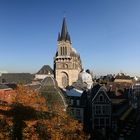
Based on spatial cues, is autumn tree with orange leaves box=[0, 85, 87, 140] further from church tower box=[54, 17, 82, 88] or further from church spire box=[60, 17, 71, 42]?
church spire box=[60, 17, 71, 42]

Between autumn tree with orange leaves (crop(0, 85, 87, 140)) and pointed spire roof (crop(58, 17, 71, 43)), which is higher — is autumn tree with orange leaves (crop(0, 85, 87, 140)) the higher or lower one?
the lower one

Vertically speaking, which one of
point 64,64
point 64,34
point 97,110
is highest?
point 64,34

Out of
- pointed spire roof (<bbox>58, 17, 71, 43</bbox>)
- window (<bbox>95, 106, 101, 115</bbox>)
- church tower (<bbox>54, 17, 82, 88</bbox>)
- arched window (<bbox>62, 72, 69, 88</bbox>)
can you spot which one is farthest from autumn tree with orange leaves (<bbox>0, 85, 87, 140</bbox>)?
pointed spire roof (<bbox>58, 17, 71, 43</bbox>)

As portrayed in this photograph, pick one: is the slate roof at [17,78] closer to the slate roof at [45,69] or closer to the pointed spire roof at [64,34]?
the slate roof at [45,69]

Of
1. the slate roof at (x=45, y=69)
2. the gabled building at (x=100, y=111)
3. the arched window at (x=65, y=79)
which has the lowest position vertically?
the gabled building at (x=100, y=111)

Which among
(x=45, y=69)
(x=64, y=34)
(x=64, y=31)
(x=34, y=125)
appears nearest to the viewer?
(x=34, y=125)

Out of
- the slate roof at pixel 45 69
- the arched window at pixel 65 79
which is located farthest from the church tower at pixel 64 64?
the slate roof at pixel 45 69

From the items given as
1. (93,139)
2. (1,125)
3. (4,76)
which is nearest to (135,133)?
(93,139)

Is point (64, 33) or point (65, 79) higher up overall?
point (64, 33)

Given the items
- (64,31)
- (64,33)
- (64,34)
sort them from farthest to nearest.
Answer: (64,31) < (64,33) < (64,34)

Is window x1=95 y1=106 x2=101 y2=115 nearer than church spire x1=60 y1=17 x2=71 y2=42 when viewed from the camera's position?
Yes

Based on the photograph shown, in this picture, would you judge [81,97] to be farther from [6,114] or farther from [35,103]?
→ [6,114]

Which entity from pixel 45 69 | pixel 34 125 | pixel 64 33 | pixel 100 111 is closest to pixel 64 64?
pixel 64 33

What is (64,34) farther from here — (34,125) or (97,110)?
(34,125)
